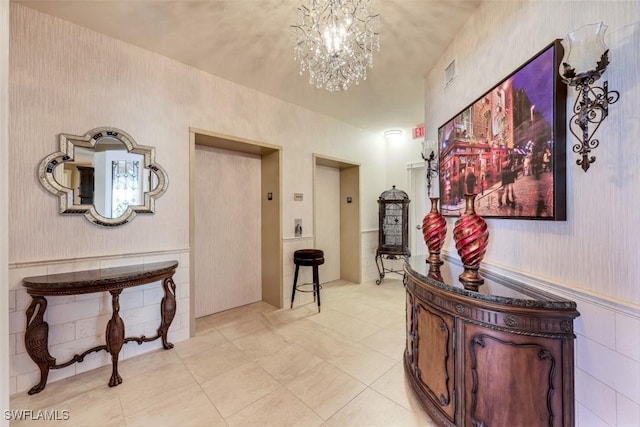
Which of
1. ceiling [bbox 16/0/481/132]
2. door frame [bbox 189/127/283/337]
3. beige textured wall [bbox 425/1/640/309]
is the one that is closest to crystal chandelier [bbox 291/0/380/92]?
ceiling [bbox 16/0/481/132]

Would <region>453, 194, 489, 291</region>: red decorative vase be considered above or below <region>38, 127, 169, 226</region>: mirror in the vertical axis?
below

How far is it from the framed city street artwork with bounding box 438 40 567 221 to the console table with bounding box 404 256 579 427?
47 centimetres

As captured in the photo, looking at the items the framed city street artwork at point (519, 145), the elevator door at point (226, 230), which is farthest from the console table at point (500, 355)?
the elevator door at point (226, 230)

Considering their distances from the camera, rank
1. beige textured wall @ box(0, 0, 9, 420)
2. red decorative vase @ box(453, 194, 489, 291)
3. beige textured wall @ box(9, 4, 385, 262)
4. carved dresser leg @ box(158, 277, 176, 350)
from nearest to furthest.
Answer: beige textured wall @ box(0, 0, 9, 420) < red decorative vase @ box(453, 194, 489, 291) < beige textured wall @ box(9, 4, 385, 262) < carved dresser leg @ box(158, 277, 176, 350)

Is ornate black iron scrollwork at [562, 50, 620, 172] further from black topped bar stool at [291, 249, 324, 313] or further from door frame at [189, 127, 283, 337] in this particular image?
door frame at [189, 127, 283, 337]

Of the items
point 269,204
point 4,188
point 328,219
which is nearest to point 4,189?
point 4,188

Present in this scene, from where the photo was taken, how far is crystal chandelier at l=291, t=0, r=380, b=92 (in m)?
1.86

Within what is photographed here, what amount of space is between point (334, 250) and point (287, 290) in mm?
1527

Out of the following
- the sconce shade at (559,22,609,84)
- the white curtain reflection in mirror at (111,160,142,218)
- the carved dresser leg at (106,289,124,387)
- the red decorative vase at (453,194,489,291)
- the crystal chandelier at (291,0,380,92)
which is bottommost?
the carved dresser leg at (106,289,124,387)

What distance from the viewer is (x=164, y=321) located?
2.50m

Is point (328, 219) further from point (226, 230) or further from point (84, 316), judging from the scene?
point (84, 316)

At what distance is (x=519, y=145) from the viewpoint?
1483 millimetres

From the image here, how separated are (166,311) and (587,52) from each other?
337cm

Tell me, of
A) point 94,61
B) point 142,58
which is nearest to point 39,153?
point 94,61
